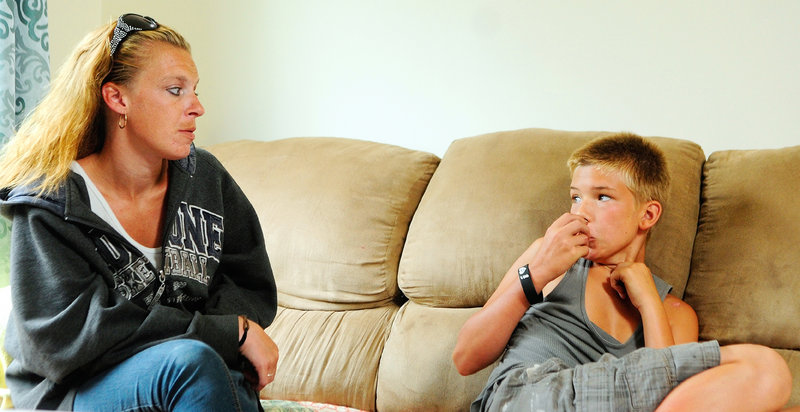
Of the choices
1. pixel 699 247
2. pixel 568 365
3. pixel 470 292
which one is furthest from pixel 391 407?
pixel 699 247

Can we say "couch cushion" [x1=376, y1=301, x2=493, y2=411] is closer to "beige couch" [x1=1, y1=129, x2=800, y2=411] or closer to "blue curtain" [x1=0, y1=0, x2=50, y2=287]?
"beige couch" [x1=1, y1=129, x2=800, y2=411]

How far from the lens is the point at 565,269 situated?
151 cm

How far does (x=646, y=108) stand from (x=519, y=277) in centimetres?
87

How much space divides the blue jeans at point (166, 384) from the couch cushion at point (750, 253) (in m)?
1.06

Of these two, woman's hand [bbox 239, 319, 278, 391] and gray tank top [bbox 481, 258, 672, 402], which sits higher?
gray tank top [bbox 481, 258, 672, 402]

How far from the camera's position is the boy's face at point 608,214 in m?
1.58

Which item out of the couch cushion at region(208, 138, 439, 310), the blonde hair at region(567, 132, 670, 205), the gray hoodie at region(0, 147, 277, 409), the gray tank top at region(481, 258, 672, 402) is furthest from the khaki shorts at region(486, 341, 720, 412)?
the couch cushion at region(208, 138, 439, 310)

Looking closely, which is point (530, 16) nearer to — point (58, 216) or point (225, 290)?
point (225, 290)

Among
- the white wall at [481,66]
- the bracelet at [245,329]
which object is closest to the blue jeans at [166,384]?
the bracelet at [245,329]

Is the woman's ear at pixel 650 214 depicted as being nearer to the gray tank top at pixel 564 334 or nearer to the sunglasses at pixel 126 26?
the gray tank top at pixel 564 334

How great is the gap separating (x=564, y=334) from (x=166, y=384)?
0.78 meters

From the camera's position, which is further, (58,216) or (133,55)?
(133,55)

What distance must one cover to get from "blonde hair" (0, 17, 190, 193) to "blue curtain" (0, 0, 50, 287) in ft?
2.71

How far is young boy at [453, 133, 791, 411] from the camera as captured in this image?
4.10 ft
